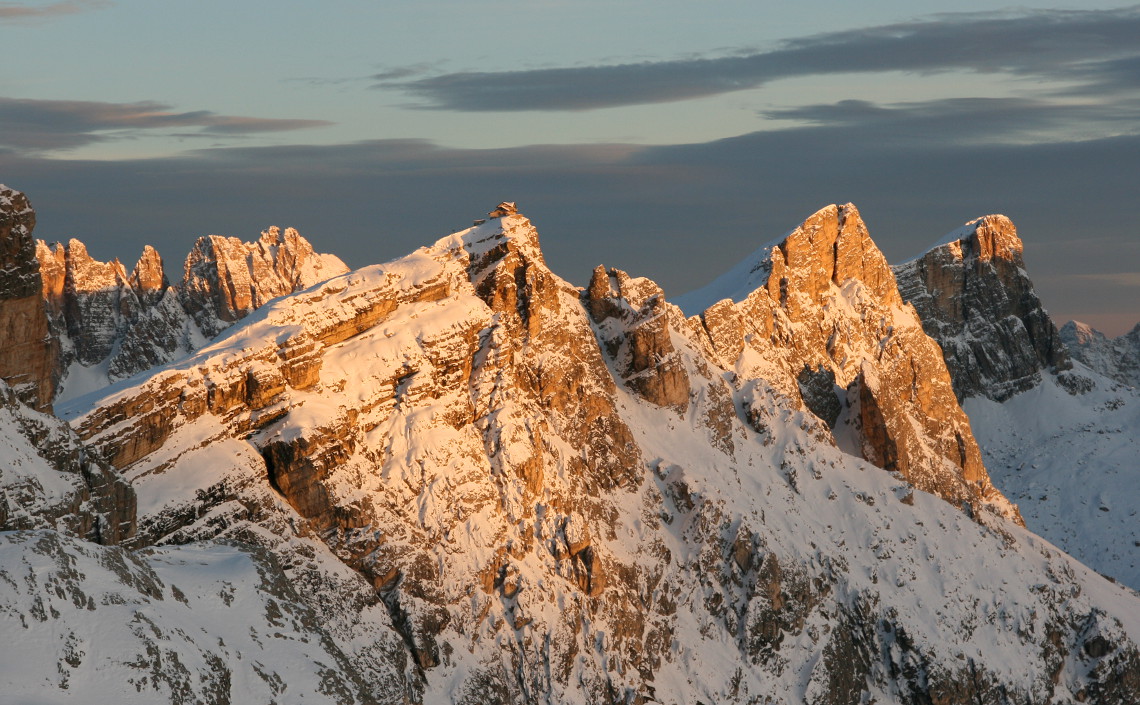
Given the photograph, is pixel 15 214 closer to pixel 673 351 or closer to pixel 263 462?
pixel 263 462

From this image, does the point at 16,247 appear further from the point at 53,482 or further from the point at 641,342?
the point at 641,342

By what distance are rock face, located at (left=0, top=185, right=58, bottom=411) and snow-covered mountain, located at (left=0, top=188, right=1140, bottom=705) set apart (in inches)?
310

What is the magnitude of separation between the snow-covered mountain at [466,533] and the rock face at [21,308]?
25.8 ft

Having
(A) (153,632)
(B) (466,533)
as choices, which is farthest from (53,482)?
(B) (466,533)

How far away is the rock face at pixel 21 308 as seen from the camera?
393 ft

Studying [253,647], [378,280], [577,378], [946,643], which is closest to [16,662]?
[253,647]

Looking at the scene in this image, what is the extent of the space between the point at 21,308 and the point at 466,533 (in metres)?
47.3

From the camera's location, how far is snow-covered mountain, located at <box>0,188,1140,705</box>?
11606 cm

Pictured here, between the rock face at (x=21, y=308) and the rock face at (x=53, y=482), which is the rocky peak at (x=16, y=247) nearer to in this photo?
the rock face at (x=21, y=308)

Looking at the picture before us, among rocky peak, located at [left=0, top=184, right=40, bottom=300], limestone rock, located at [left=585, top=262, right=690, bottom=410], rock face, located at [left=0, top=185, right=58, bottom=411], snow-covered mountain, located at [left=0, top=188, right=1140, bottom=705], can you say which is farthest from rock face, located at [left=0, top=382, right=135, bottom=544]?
limestone rock, located at [left=585, top=262, right=690, bottom=410]

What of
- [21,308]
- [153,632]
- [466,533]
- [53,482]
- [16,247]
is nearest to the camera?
[153,632]

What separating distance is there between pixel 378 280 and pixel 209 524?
3257cm

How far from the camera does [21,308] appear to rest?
121m

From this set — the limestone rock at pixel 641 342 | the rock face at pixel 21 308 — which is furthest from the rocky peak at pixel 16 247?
the limestone rock at pixel 641 342
